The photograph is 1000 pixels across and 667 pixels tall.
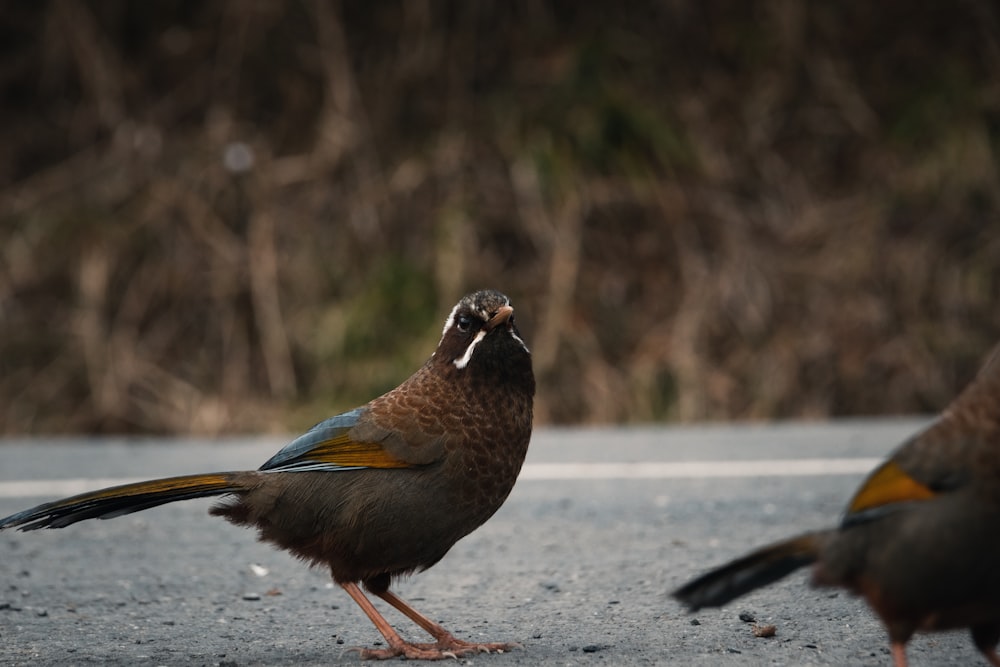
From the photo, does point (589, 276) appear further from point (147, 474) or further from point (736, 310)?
point (147, 474)

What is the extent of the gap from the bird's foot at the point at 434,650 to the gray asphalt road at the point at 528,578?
0.09 m

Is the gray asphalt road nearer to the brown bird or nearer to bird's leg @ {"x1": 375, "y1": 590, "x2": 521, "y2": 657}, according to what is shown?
bird's leg @ {"x1": 375, "y1": 590, "x2": 521, "y2": 657}

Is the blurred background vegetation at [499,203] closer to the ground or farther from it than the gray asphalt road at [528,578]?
farther from it

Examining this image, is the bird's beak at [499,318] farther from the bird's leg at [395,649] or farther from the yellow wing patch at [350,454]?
the bird's leg at [395,649]

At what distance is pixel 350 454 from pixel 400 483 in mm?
237

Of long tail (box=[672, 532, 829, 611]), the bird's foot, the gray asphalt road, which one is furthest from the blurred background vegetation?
long tail (box=[672, 532, 829, 611])

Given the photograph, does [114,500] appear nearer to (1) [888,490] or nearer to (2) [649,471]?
(1) [888,490]

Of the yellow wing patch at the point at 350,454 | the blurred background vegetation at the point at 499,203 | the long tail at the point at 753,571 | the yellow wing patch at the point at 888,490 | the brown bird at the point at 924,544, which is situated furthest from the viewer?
the blurred background vegetation at the point at 499,203

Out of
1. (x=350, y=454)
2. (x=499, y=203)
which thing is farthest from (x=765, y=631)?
(x=499, y=203)

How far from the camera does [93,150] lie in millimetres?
12891

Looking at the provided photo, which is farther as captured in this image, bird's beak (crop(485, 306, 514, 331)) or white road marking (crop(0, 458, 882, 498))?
white road marking (crop(0, 458, 882, 498))

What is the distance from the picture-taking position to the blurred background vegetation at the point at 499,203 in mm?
11164

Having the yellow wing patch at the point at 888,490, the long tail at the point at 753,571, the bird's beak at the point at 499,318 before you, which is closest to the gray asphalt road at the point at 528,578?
the long tail at the point at 753,571

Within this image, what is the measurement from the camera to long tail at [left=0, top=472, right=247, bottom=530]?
3.90 metres
